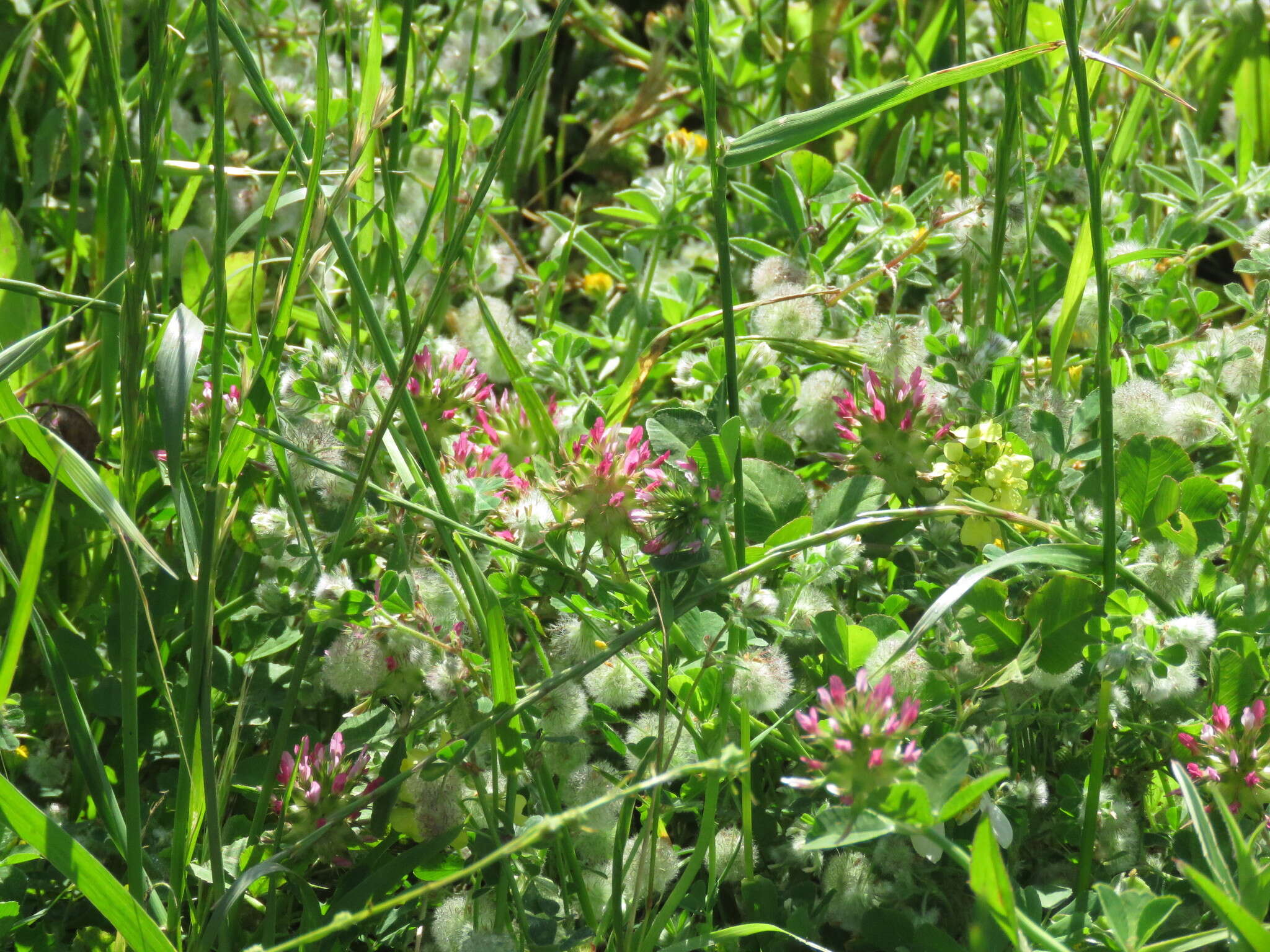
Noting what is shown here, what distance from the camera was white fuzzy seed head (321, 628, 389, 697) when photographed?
36.8 inches

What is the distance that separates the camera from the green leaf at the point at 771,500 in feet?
3.31

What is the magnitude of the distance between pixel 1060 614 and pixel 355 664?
54cm

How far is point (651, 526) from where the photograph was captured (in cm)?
86

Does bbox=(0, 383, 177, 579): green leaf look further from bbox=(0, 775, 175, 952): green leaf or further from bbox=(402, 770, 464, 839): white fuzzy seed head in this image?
bbox=(402, 770, 464, 839): white fuzzy seed head

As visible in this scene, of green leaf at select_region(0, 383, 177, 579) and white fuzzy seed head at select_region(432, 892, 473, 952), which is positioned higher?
green leaf at select_region(0, 383, 177, 579)

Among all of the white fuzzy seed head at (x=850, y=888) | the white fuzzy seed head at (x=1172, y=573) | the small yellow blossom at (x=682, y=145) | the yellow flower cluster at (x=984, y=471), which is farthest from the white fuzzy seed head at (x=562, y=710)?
the small yellow blossom at (x=682, y=145)

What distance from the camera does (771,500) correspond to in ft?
3.34

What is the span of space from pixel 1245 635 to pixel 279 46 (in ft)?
5.27

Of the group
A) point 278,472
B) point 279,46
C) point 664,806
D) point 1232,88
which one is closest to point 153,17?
point 278,472

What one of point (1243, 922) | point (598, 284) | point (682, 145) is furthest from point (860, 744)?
point (598, 284)

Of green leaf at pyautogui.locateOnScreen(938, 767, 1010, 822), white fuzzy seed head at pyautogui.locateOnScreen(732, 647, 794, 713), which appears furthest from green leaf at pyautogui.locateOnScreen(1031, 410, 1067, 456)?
green leaf at pyautogui.locateOnScreen(938, 767, 1010, 822)

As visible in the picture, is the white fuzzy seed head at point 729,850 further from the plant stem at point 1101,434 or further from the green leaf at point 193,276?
the green leaf at point 193,276

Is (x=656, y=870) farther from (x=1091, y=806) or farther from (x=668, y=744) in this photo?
(x=1091, y=806)

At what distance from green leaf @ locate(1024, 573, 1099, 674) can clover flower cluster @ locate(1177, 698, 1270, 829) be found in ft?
0.33
